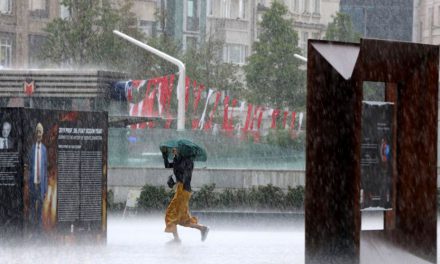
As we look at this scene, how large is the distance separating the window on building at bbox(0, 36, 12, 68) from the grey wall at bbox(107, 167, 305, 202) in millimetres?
36761

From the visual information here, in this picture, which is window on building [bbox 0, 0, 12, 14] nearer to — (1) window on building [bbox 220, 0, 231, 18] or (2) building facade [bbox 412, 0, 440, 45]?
(1) window on building [bbox 220, 0, 231, 18]

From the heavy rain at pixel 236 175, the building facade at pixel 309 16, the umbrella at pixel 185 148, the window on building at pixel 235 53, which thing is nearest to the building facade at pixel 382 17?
the building facade at pixel 309 16

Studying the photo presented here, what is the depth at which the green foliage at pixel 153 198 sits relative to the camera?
30.8 m

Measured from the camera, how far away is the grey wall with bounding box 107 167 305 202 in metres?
32.9

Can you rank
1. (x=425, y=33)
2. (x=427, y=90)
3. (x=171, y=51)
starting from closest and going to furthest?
(x=427, y=90), (x=171, y=51), (x=425, y=33)

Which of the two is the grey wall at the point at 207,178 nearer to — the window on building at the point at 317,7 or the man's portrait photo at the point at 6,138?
the man's portrait photo at the point at 6,138

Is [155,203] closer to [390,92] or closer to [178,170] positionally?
[178,170]

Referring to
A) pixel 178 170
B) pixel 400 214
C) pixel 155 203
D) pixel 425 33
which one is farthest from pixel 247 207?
pixel 425 33

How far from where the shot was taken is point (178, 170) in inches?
865

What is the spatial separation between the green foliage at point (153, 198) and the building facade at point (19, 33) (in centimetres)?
3848

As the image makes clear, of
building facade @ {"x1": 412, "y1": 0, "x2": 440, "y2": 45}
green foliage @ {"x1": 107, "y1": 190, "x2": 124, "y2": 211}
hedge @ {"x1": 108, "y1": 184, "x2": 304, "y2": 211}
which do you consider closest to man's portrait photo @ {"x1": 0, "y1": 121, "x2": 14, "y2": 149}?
green foliage @ {"x1": 107, "y1": 190, "x2": 124, "y2": 211}

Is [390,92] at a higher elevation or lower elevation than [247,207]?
higher

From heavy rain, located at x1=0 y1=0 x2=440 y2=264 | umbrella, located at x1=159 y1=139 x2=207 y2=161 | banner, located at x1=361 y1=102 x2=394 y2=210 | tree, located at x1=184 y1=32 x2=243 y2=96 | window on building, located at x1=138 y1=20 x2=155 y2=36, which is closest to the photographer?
heavy rain, located at x1=0 y1=0 x2=440 y2=264

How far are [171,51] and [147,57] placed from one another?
3.26ft
